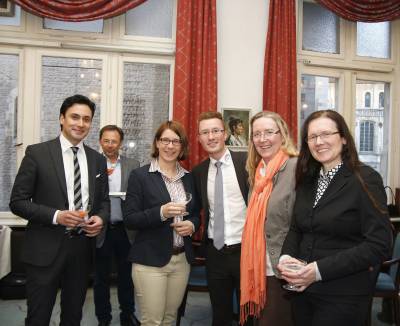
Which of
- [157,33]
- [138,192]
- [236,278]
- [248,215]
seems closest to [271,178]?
[248,215]

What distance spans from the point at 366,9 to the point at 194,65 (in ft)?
6.68

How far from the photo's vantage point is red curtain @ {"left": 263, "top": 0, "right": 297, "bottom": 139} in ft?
13.4

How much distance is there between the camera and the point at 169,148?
2.13 meters

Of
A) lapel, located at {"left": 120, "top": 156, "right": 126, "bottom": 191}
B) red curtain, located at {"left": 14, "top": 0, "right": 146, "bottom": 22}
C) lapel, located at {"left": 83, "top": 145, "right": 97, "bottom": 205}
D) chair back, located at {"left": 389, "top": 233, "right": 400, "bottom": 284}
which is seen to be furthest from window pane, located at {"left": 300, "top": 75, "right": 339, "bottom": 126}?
lapel, located at {"left": 83, "top": 145, "right": 97, "bottom": 205}

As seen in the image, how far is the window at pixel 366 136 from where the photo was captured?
483 cm

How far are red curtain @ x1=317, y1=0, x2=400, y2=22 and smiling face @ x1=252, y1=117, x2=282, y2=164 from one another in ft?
9.13

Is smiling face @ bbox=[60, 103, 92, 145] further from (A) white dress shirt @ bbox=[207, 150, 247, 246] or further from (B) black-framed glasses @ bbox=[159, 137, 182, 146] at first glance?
(A) white dress shirt @ bbox=[207, 150, 247, 246]

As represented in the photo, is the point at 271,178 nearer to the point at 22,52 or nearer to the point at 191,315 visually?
the point at 191,315

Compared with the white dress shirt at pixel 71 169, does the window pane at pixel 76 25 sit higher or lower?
higher

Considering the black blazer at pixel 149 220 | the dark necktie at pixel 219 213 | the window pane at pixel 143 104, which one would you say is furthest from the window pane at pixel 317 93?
the black blazer at pixel 149 220

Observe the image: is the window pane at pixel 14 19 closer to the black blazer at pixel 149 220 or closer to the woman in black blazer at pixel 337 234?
the black blazer at pixel 149 220

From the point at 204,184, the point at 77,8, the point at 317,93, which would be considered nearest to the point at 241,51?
the point at 317,93

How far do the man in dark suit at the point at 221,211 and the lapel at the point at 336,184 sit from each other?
693 mm

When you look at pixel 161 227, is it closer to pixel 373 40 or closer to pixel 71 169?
pixel 71 169
